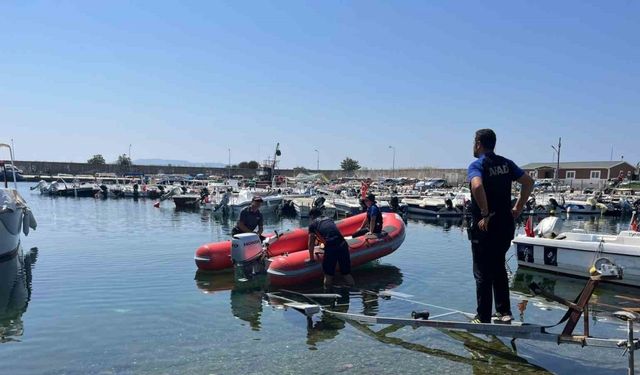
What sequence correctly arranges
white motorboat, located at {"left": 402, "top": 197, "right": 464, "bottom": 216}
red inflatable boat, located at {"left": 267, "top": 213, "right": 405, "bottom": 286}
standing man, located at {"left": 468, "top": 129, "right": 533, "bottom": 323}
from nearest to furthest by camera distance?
standing man, located at {"left": 468, "top": 129, "right": 533, "bottom": 323}, red inflatable boat, located at {"left": 267, "top": 213, "right": 405, "bottom": 286}, white motorboat, located at {"left": 402, "top": 197, "right": 464, "bottom": 216}

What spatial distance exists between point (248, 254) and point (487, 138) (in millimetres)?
5992

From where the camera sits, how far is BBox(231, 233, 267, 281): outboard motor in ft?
33.5

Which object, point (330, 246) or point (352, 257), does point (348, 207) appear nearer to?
point (352, 257)

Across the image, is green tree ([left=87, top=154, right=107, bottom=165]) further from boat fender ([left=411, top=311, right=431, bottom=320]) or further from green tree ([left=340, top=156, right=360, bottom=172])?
boat fender ([left=411, top=311, right=431, bottom=320])

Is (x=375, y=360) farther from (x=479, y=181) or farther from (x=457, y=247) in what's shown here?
(x=457, y=247)

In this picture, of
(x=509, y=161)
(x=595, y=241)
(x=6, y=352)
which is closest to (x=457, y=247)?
(x=595, y=241)

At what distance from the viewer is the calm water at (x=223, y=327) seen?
20.0 feet

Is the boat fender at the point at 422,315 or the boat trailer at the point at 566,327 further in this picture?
the boat fender at the point at 422,315

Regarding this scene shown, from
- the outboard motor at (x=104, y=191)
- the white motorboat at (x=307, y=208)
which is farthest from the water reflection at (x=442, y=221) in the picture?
the outboard motor at (x=104, y=191)

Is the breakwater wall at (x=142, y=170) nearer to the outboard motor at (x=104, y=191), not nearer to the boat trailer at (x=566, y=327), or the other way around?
the outboard motor at (x=104, y=191)

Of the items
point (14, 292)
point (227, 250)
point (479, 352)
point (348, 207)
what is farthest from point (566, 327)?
point (348, 207)

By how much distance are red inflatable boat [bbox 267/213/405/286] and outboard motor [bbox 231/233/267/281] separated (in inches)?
11.9

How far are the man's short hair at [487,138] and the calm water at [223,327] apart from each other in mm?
2668

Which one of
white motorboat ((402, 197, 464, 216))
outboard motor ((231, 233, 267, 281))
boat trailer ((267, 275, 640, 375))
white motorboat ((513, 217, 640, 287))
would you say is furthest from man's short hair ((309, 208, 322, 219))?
white motorboat ((402, 197, 464, 216))
